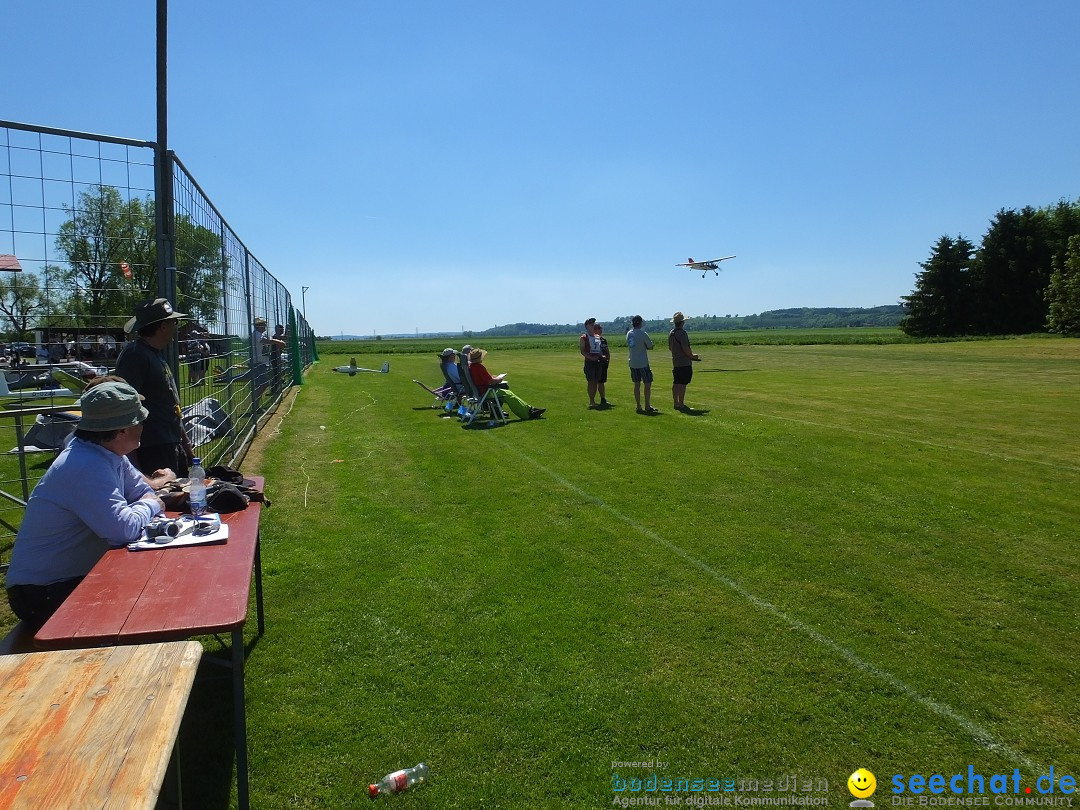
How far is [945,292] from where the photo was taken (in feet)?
203

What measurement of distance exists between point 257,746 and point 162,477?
1967 mm

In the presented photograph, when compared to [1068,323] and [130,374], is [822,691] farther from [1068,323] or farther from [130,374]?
[1068,323]

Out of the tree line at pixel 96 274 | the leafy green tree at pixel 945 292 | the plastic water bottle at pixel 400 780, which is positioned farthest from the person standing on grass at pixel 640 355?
the leafy green tree at pixel 945 292

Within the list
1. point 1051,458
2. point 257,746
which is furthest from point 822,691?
point 1051,458

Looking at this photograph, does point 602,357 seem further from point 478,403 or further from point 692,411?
point 478,403

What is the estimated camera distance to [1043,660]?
3828 millimetres

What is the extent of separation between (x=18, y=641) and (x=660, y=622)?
337 cm

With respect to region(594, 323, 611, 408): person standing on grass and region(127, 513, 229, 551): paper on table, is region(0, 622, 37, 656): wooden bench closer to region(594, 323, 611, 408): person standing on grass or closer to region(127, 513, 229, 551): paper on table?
region(127, 513, 229, 551): paper on table

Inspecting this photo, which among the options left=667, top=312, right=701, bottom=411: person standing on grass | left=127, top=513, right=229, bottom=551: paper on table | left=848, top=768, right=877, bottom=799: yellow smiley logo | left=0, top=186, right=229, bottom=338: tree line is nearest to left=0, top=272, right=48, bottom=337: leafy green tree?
left=0, top=186, right=229, bottom=338: tree line

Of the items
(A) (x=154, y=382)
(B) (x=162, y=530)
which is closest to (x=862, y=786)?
(B) (x=162, y=530)

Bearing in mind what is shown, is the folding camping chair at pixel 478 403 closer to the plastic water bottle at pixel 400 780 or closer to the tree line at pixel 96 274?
the tree line at pixel 96 274

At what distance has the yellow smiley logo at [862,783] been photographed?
284 centimetres

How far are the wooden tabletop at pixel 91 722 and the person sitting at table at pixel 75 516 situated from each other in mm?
1037

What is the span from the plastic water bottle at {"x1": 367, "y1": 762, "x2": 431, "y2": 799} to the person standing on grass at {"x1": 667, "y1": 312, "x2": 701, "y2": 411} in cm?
1084
